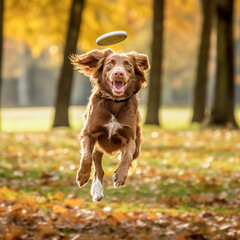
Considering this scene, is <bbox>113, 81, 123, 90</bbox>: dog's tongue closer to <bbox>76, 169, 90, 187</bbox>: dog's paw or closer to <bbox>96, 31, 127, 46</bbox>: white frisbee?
<bbox>96, 31, 127, 46</bbox>: white frisbee

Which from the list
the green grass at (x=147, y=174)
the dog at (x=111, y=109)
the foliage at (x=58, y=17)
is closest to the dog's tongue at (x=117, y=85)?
the dog at (x=111, y=109)

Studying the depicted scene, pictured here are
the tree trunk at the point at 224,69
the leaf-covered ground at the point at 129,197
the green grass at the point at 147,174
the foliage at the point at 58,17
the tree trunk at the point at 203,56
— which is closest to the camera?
the leaf-covered ground at the point at 129,197

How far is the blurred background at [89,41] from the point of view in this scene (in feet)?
71.8

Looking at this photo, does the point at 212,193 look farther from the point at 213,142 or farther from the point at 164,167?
the point at 213,142

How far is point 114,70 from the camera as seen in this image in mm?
3033

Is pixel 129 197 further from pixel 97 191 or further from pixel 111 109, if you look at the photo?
pixel 111 109

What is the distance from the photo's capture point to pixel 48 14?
21578 mm

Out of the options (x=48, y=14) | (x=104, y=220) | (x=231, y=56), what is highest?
(x=48, y=14)

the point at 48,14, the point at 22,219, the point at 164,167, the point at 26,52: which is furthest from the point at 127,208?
the point at 26,52

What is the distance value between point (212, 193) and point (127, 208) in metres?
1.75

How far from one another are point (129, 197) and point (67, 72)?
10890mm

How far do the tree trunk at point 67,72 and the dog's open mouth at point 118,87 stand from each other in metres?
14.2

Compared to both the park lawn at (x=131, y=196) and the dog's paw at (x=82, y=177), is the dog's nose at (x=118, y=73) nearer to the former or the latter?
Answer: the dog's paw at (x=82, y=177)

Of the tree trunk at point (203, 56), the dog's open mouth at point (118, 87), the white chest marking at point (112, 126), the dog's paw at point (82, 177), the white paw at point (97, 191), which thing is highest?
the tree trunk at point (203, 56)
